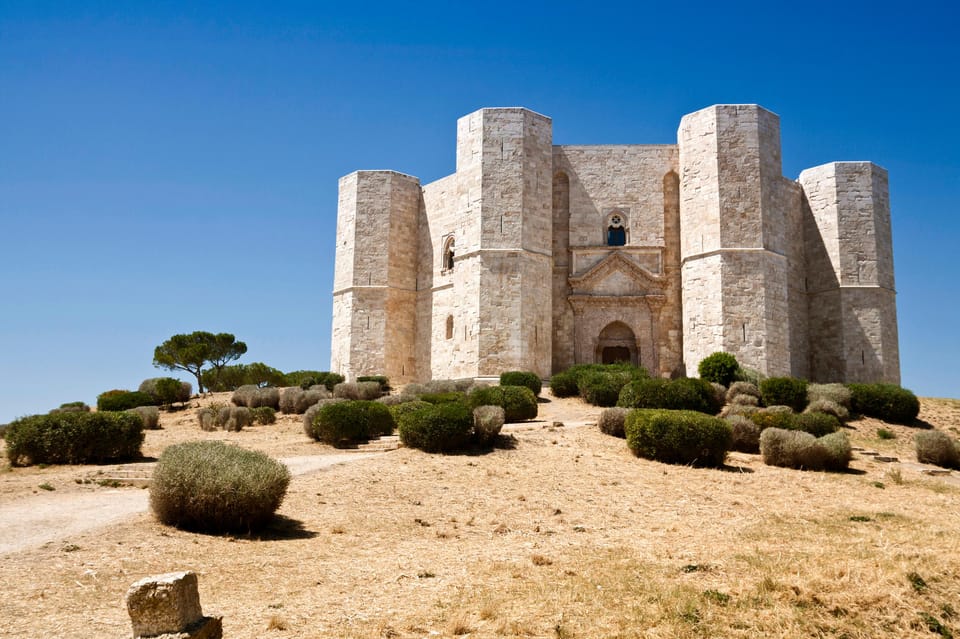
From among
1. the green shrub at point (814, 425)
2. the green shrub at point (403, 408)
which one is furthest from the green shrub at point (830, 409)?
the green shrub at point (403, 408)

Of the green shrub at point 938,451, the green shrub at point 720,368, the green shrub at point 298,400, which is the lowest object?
the green shrub at point 938,451

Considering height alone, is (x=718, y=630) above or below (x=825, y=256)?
below

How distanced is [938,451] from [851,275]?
15.1 meters

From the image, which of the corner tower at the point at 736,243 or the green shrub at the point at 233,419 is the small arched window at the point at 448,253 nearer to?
the corner tower at the point at 736,243

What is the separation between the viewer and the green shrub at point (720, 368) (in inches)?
907

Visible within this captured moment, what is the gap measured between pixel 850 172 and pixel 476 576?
2825cm

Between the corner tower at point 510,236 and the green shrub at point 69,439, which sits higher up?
the corner tower at point 510,236

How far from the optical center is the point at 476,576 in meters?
6.36

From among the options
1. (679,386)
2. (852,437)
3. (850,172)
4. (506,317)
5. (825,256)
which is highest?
(850,172)

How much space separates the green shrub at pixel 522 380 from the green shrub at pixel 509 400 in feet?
16.4

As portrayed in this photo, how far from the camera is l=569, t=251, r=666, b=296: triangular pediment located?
27703mm

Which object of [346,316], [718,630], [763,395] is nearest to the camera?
[718,630]

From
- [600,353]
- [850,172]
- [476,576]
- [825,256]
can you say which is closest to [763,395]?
[600,353]

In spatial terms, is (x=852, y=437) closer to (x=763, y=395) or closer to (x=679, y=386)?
(x=763, y=395)
